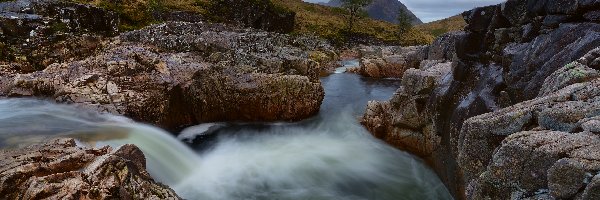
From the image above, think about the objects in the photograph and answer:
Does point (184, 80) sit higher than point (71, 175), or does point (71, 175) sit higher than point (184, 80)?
point (184, 80)

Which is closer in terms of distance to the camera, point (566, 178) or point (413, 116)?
point (566, 178)

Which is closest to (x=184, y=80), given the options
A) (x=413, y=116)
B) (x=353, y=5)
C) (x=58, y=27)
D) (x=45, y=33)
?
(x=58, y=27)

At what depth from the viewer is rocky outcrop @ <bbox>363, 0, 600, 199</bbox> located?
20.5 ft

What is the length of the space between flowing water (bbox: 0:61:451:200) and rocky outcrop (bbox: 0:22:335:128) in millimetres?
801

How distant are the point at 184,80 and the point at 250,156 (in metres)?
5.40

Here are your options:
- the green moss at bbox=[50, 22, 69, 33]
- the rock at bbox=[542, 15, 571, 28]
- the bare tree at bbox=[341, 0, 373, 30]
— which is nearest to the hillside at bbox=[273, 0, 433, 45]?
the bare tree at bbox=[341, 0, 373, 30]

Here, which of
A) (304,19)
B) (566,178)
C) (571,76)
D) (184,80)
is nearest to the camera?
(566,178)

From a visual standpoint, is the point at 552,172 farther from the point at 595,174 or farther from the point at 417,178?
the point at 417,178

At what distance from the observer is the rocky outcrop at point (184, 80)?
17234 millimetres

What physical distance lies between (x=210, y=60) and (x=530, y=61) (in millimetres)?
16001

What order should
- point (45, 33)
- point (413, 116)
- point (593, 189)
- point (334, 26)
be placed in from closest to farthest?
point (593, 189)
point (413, 116)
point (45, 33)
point (334, 26)

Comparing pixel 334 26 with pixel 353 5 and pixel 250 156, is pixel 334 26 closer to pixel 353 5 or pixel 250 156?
pixel 353 5

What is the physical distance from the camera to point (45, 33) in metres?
23.0

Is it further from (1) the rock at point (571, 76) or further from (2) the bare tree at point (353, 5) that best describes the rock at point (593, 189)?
(2) the bare tree at point (353, 5)
